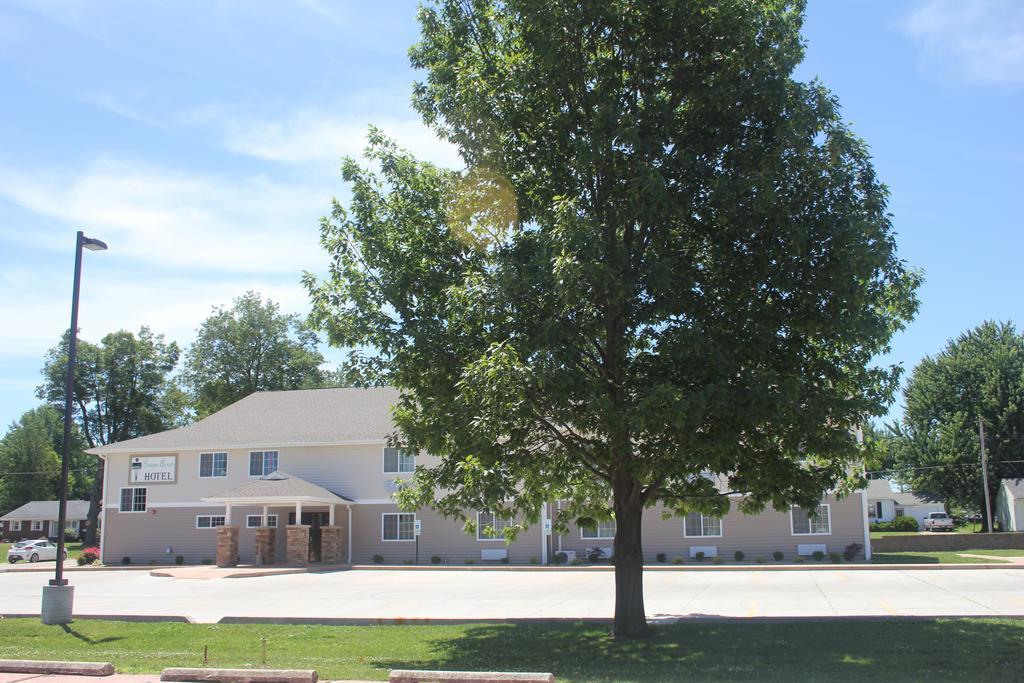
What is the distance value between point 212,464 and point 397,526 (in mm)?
9713

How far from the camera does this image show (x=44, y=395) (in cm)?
7669

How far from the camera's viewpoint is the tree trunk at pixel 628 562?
14.3 metres

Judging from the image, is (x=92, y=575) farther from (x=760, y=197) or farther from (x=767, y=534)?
(x=760, y=197)

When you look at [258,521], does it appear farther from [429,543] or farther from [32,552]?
[32,552]

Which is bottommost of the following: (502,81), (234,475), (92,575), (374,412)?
(92,575)

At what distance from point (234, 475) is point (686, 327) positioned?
32.4 metres

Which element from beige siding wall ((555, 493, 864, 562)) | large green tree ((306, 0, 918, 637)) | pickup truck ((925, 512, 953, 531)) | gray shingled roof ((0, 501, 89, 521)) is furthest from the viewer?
gray shingled roof ((0, 501, 89, 521))

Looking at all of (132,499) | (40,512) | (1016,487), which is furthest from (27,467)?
(1016,487)

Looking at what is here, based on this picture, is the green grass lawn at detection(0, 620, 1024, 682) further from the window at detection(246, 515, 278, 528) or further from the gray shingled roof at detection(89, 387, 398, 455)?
the gray shingled roof at detection(89, 387, 398, 455)

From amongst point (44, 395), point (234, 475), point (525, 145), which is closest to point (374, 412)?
point (234, 475)

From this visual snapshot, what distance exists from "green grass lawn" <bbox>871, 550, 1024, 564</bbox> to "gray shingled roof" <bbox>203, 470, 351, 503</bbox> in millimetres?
22281

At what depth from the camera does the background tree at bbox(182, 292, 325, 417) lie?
65500 millimetres

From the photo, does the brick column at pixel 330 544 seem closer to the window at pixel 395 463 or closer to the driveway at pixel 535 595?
the window at pixel 395 463

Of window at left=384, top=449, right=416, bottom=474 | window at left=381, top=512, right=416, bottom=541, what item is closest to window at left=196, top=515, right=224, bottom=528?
window at left=381, top=512, right=416, bottom=541
